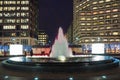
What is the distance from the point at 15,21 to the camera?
160 meters

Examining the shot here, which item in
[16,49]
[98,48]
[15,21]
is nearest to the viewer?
[16,49]

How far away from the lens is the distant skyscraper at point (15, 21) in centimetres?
15638

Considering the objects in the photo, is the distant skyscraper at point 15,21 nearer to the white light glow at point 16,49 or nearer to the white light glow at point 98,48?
the white light glow at point 16,49

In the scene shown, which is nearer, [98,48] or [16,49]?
[16,49]

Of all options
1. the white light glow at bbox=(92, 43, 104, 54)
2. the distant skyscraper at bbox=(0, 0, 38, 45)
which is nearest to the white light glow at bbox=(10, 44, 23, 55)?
the white light glow at bbox=(92, 43, 104, 54)

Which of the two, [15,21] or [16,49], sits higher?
[15,21]

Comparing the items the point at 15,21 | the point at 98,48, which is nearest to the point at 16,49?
the point at 98,48

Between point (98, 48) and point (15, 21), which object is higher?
point (15, 21)

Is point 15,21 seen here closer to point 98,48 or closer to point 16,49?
point 16,49

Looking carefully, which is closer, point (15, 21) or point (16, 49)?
point (16, 49)

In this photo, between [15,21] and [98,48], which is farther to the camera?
[15,21]

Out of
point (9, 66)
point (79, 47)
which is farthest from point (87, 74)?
point (79, 47)

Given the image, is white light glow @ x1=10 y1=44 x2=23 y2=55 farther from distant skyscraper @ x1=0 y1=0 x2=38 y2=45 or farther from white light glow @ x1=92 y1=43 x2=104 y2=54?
distant skyscraper @ x1=0 y1=0 x2=38 y2=45

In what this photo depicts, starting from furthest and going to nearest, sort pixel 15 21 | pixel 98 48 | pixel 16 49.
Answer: pixel 15 21
pixel 98 48
pixel 16 49
